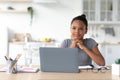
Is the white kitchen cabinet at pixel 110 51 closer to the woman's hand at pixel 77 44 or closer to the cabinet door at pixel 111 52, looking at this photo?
the cabinet door at pixel 111 52

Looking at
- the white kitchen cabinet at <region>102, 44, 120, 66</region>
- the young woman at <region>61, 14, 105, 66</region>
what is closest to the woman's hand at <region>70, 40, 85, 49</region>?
the young woman at <region>61, 14, 105, 66</region>

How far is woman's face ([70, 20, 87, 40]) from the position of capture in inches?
100

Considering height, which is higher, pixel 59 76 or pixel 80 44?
pixel 80 44

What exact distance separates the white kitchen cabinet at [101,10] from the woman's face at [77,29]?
294 centimetres

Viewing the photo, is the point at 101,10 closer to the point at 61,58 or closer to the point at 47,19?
the point at 47,19

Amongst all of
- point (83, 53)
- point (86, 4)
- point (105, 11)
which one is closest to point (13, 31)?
point (86, 4)

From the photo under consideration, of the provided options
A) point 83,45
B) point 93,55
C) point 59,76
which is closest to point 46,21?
point 83,45

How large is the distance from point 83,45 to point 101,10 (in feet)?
10.6

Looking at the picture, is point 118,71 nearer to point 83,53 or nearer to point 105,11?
point 83,53

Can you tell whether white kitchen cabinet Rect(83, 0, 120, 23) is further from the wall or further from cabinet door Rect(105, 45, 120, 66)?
cabinet door Rect(105, 45, 120, 66)

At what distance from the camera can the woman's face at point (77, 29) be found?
2541mm

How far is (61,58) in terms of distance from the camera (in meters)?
1.96

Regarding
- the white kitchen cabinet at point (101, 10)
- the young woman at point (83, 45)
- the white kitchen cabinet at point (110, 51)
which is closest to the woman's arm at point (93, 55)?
the young woman at point (83, 45)

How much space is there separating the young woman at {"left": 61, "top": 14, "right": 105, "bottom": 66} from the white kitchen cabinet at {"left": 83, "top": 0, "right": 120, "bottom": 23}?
9.64 feet
